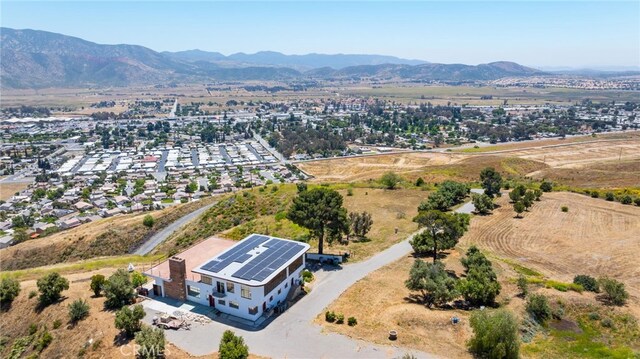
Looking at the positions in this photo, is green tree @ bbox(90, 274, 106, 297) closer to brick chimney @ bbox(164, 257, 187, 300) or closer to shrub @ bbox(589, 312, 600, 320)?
brick chimney @ bbox(164, 257, 187, 300)

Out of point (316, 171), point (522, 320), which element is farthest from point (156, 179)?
point (522, 320)

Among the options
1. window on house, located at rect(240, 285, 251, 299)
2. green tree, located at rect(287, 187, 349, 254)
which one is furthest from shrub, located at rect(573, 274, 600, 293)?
window on house, located at rect(240, 285, 251, 299)

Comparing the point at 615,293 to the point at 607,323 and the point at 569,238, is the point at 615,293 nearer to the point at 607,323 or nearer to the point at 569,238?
the point at 607,323

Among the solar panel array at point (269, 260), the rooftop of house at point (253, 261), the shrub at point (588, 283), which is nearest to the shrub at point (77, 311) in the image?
the rooftop of house at point (253, 261)

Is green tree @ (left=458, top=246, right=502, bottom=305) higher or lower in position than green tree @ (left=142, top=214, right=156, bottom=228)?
higher

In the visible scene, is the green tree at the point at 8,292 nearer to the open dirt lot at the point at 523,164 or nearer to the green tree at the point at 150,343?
the green tree at the point at 150,343

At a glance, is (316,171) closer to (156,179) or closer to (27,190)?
(156,179)

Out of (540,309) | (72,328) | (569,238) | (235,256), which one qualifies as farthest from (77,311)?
(569,238)
